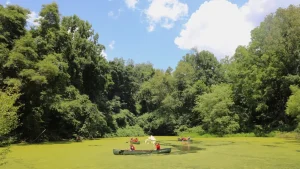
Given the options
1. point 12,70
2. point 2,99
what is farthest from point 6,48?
point 2,99

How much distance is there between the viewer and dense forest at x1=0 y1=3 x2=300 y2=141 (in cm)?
3083

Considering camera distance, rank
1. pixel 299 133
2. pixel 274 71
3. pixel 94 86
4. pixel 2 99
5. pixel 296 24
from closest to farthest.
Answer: pixel 2 99 → pixel 299 133 → pixel 296 24 → pixel 274 71 → pixel 94 86

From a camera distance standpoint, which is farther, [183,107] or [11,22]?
[183,107]

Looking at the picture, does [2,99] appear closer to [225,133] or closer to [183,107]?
[225,133]

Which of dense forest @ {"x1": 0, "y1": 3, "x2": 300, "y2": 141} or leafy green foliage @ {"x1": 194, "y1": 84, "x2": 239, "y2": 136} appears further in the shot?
leafy green foliage @ {"x1": 194, "y1": 84, "x2": 239, "y2": 136}

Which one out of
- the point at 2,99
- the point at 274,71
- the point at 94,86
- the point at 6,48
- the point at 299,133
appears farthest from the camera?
the point at 94,86

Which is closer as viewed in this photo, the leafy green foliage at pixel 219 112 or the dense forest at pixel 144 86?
the dense forest at pixel 144 86

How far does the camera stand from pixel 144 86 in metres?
57.5

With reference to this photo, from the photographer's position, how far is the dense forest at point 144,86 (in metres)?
30.8

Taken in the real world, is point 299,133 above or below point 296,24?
below

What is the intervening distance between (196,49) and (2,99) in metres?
46.3

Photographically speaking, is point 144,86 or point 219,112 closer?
point 219,112

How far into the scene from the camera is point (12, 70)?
29.9 metres

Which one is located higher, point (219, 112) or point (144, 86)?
point (144, 86)
